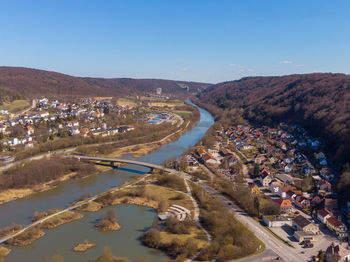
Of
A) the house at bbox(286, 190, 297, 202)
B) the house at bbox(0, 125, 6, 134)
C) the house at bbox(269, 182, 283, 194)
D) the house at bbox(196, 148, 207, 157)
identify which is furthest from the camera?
the house at bbox(0, 125, 6, 134)

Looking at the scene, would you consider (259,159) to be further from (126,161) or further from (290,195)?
(126,161)

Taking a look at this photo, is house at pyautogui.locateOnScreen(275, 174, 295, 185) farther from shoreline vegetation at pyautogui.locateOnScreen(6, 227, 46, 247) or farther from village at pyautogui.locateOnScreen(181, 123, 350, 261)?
shoreline vegetation at pyautogui.locateOnScreen(6, 227, 46, 247)

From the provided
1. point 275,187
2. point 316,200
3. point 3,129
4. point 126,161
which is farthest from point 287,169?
point 3,129

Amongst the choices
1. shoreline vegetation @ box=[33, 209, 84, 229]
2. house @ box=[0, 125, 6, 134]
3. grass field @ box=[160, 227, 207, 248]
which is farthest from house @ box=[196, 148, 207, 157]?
house @ box=[0, 125, 6, 134]

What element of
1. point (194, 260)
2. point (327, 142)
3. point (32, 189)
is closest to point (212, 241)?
point (194, 260)

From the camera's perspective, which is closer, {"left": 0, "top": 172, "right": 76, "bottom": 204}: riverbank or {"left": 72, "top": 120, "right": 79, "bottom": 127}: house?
{"left": 0, "top": 172, "right": 76, "bottom": 204}: riverbank

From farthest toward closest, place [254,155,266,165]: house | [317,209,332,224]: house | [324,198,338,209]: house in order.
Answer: [254,155,266,165]: house → [324,198,338,209]: house → [317,209,332,224]: house
